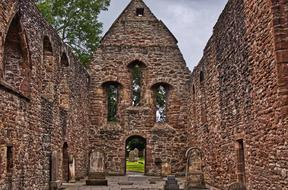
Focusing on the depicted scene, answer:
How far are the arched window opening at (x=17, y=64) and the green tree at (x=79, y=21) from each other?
13780 mm

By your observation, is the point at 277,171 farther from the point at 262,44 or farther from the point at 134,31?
the point at 134,31

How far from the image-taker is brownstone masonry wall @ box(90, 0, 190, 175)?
20.2 metres

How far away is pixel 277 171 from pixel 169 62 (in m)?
14.2

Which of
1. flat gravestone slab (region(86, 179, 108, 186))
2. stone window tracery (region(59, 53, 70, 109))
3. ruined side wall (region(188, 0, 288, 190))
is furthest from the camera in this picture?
stone window tracery (region(59, 53, 70, 109))

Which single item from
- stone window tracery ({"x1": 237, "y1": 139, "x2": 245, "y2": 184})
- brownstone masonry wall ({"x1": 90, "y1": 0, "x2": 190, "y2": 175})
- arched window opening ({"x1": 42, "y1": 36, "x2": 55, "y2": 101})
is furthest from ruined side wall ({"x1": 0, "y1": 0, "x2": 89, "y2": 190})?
stone window tracery ({"x1": 237, "y1": 139, "x2": 245, "y2": 184})

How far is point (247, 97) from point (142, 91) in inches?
454

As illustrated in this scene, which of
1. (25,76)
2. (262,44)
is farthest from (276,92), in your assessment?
(25,76)

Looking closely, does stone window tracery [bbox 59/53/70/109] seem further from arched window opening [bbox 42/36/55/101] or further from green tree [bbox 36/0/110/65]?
green tree [bbox 36/0/110/65]

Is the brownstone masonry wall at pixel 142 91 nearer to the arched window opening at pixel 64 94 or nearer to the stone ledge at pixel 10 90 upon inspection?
the arched window opening at pixel 64 94

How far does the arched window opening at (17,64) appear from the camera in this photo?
10.4m

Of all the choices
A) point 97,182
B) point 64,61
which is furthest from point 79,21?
point 97,182

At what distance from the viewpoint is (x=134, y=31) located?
860 inches

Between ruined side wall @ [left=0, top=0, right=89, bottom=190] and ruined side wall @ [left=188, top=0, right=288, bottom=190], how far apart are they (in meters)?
5.29

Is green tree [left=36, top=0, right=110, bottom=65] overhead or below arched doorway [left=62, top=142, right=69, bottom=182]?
overhead
